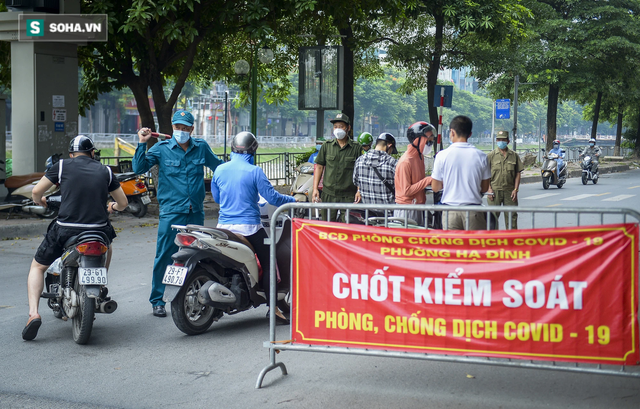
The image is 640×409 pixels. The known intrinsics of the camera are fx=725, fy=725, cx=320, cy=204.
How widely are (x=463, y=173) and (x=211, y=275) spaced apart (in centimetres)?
232

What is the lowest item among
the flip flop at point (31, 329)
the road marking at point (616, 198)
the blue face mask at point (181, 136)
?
the flip flop at point (31, 329)

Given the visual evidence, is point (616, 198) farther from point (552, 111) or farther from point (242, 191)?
point (552, 111)

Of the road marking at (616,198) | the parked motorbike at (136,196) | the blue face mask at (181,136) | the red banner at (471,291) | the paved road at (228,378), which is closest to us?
the red banner at (471,291)

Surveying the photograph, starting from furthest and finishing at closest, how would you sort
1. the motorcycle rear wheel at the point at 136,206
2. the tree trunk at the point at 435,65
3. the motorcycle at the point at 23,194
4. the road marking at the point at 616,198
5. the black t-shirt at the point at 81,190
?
1. the tree trunk at the point at 435,65
2. the road marking at the point at 616,198
3. the motorcycle rear wheel at the point at 136,206
4. the motorcycle at the point at 23,194
5. the black t-shirt at the point at 81,190

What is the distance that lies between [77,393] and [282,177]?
18728 millimetres

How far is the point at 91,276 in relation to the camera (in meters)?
5.45

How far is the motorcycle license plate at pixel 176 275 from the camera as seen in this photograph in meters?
5.54

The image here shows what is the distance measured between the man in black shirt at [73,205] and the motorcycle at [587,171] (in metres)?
22.3

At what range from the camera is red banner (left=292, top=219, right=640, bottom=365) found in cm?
398

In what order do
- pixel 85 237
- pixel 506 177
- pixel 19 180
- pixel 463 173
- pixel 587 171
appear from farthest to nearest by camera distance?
1. pixel 587 171
2. pixel 19 180
3. pixel 506 177
4. pixel 463 173
5. pixel 85 237

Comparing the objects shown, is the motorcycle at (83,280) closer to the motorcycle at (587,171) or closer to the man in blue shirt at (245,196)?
the man in blue shirt at (245,196)

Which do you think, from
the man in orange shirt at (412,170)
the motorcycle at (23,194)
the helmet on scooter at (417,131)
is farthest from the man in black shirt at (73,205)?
the motorcycle at (23,194)

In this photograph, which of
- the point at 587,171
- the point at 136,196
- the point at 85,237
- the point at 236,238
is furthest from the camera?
the point at 587,171

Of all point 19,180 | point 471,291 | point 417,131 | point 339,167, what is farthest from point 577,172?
point 471,291
